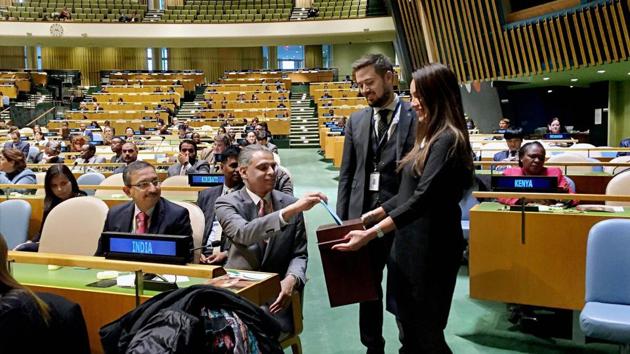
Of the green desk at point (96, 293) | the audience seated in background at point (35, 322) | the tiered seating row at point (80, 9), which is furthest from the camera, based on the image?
the tiered seating row at point (80, 9)

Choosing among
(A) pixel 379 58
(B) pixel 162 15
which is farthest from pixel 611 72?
(B) pixel 162 15

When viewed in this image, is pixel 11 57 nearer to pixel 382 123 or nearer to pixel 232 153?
pixel 232 153

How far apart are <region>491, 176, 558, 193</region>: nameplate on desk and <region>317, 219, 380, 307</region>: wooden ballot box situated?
155 centimetres

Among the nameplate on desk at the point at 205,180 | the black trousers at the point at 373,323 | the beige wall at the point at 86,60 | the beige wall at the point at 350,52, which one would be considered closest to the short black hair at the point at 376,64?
the black trousers at the point at 373,323

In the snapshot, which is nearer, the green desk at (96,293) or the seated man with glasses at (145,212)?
the green desk at (96,293)

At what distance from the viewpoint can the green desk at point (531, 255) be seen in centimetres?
→ 316

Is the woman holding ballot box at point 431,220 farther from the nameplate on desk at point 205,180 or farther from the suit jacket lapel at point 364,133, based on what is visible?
the nameplate on desk at point 205,180

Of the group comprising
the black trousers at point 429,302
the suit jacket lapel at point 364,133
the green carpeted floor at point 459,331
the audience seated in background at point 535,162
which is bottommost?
the green carpeted floor at point 459,331

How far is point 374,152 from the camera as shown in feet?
8.42

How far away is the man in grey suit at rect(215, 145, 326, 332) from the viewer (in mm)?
2432

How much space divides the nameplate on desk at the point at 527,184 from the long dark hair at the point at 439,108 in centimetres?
138

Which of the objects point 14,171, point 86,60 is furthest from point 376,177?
point 86,60

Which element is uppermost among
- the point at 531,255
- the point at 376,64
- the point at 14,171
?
the point at 376,64

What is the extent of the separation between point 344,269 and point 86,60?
28.4 meters
